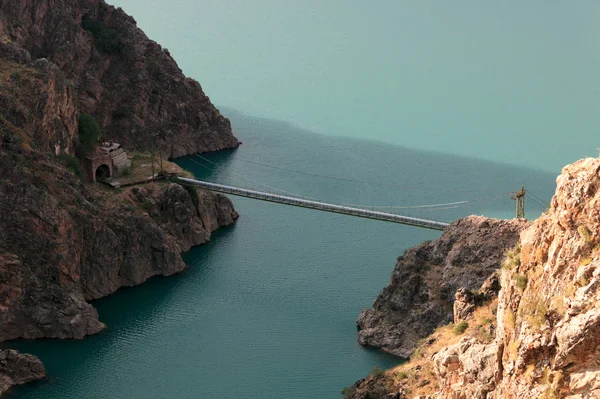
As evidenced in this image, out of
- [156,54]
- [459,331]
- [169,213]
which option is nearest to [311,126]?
[156,54]

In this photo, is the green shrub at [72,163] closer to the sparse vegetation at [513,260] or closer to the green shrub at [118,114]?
the green shrub at [118,114]

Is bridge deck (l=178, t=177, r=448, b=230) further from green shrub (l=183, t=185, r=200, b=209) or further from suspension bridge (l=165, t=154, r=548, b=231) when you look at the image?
green shrub (l=183, t=185, r=200, b=209)

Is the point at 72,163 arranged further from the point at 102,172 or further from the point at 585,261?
the point at 585,261

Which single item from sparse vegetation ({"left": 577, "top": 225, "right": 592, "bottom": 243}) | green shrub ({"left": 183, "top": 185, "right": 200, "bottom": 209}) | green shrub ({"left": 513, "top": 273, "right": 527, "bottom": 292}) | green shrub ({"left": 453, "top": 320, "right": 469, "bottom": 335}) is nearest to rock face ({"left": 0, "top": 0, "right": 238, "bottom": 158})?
green shrub ({"left": 183, "top": 185, "right": 200, "bottom": 209})

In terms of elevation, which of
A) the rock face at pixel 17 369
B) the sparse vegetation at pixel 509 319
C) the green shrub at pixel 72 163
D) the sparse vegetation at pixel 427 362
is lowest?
the rock face at pixel 17 369

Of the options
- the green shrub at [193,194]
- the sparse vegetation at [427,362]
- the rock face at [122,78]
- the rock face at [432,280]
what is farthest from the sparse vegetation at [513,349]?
the rock face at [122,78]
